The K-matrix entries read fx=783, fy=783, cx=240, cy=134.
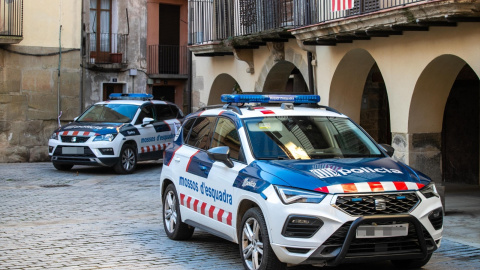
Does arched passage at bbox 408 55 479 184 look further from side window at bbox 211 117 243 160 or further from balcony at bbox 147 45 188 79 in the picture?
balcony at bbox 147 45 188 79

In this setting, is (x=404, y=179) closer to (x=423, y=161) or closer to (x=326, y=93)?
(x=423, y=161)

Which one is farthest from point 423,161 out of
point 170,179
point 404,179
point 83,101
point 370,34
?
point 83,101

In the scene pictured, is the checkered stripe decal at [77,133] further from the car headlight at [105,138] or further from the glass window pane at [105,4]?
the glass window pane at [105,4]

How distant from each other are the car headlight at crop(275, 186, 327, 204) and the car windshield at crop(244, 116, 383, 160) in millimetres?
899

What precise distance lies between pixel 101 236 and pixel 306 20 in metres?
7.54

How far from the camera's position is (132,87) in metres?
30.0

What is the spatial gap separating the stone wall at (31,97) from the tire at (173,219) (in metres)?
14.7

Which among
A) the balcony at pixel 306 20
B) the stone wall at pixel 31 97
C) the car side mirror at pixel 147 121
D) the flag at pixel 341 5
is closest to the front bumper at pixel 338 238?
the balcony at pixel 306 20

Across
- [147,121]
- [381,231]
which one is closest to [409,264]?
[381,231]

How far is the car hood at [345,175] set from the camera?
22.4 feet

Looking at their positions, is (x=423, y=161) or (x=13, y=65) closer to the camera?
(x=423, y=161)

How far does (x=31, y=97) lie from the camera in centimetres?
2380

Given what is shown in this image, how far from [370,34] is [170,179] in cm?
536

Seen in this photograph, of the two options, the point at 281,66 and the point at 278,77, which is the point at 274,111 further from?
the point at 278,77
